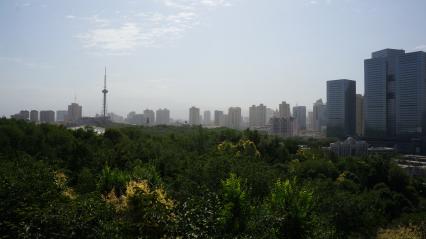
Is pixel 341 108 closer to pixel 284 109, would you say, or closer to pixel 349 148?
pixel 349 148

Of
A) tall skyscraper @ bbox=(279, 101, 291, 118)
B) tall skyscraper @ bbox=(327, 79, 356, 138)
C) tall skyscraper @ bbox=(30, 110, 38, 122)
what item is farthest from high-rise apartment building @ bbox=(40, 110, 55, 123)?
tall skyscraper @ bbox=(327, 79, 356, 138)

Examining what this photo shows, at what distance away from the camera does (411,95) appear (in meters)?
67.6

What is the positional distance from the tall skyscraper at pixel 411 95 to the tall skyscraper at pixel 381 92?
52.6 inches

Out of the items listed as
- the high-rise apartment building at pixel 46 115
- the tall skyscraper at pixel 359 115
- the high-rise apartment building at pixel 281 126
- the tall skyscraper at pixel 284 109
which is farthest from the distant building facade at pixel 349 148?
the high-rise apartment building at pixel 46 115

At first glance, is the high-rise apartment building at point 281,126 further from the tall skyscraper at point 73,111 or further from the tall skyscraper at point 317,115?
the tall skyscraper at point 73,111

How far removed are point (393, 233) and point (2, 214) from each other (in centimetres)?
1242

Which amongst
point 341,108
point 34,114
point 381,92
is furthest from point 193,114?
point 381,92

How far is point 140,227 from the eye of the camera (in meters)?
7.87

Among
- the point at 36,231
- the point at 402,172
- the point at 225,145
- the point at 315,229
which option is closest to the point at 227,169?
the point at 315,229

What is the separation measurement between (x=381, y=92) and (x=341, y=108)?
944 cm

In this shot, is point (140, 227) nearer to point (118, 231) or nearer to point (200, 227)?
point (118, 231)

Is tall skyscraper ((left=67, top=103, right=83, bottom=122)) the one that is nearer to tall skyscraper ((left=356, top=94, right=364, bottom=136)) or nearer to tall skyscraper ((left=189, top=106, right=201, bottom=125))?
tall skyscraper ((left=189, top=106, right=201, bottom=125))

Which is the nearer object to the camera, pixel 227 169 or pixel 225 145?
pixel 227 169

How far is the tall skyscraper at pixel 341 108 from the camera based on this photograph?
80.5 meters
